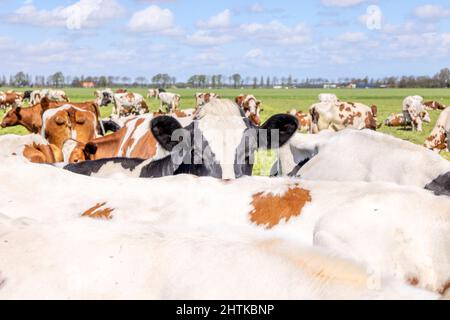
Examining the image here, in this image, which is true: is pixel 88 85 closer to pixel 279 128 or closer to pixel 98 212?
pixel 279 128

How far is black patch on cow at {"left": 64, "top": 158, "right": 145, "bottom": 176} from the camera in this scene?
6.41 meters

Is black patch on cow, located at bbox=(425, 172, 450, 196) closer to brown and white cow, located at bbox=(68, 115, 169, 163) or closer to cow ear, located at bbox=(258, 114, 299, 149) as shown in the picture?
cow ear, located at bbox=(258, 114, 299, 149)

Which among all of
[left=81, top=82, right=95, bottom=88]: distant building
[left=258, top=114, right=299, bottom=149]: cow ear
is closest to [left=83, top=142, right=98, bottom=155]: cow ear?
[left=258, top=114, right=299, bottom=149]: cow ear

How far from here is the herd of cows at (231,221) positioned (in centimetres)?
252

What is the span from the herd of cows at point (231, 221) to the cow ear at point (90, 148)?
9.69ft

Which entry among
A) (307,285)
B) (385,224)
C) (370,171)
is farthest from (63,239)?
(370,171)

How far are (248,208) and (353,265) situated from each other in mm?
1580

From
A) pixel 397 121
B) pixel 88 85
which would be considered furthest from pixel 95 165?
pixel 88 85

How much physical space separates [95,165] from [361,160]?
3066mm

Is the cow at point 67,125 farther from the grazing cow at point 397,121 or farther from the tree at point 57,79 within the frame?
the tree at point 57,79

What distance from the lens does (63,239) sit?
279 centimetres

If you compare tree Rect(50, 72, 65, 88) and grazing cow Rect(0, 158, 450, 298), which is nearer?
grazing cow Rect(0, 158, 450, 298)

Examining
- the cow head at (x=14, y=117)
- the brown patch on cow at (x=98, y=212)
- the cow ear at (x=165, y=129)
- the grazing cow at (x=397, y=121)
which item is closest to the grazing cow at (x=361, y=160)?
the cow ear at (x=165, y=129)

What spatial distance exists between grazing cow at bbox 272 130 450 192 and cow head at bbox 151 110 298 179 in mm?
439
